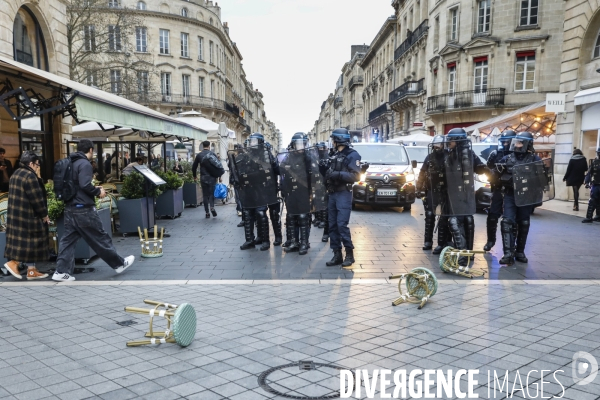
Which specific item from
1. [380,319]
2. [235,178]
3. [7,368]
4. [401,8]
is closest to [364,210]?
[235,178]

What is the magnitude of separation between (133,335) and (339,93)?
355 ft

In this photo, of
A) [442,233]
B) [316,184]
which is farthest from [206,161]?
[442,233]

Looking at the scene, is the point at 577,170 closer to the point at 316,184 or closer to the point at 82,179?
the point at 316,184

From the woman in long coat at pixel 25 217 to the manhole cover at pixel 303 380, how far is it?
4.36 m

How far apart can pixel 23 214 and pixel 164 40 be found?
4520 cm

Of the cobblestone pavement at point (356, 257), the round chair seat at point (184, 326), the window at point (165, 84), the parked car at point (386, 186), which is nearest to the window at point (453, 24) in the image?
the parked car at point (386, 186)

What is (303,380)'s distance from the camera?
3447 mm

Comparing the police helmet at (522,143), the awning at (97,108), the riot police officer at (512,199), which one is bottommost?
the riot police officer at (512,199)

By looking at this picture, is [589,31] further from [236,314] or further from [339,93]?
[339,93]

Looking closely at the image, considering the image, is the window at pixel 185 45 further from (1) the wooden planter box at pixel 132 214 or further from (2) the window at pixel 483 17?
(1) the wooden planter box at pixel 132 214

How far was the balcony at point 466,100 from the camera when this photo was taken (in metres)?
27.2

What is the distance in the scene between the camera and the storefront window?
41.2 ft

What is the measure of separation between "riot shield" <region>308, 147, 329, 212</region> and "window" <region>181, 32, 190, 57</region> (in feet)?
146

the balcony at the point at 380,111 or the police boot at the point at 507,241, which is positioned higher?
the balcony at the point at 380,111
